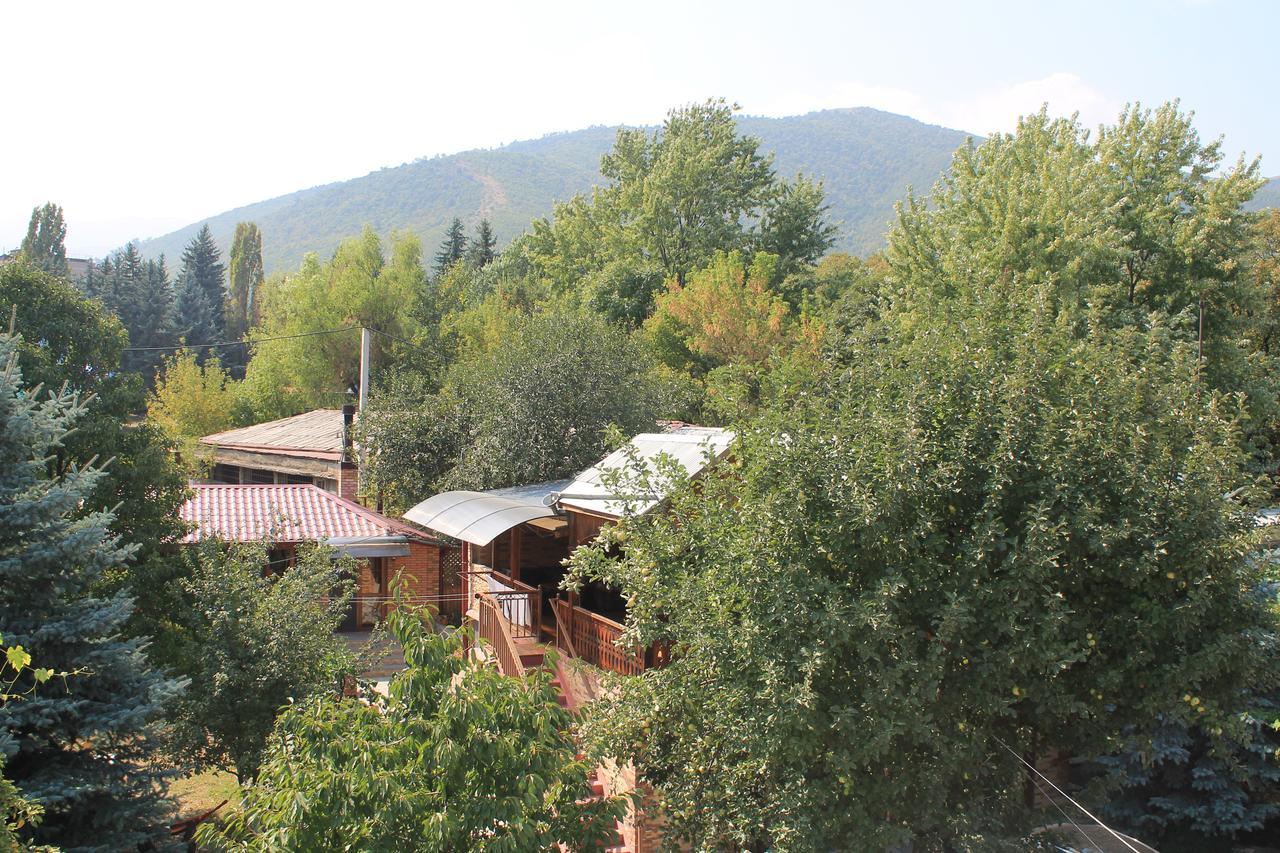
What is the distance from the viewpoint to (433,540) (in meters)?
21.6

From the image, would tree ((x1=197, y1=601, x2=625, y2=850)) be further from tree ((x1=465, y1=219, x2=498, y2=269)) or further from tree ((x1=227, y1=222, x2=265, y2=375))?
tree ((x1=227, y1=222, x2=265, y2=375))

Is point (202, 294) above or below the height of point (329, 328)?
below

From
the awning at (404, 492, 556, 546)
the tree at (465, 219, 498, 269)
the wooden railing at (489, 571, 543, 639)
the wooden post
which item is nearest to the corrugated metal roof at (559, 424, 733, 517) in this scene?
the awning at (404, 492, 556, 546)

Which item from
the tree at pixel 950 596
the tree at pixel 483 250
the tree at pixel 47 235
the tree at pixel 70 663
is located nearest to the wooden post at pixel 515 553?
the tree at pixel 70 663

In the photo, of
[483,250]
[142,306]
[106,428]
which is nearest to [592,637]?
[106,428]

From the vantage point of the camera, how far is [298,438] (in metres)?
32.5

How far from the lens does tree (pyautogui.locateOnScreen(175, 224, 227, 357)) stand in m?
65.6

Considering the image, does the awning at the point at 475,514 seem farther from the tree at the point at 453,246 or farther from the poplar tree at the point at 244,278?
the poplar tree at the point at 244,278

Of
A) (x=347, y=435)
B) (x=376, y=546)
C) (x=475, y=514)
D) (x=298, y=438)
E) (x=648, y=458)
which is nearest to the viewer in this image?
(x=648, y=458)

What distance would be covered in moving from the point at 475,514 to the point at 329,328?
103ft

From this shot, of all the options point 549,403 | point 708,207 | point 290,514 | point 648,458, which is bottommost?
point 290,514

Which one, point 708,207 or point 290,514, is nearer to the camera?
point 290,514

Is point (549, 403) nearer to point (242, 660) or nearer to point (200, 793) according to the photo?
point (200, 793)

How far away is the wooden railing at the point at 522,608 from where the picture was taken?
14680 millimetres
